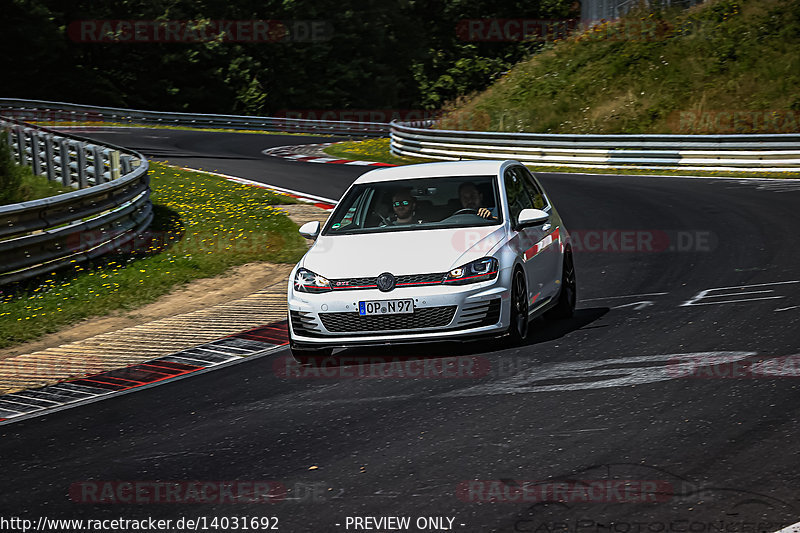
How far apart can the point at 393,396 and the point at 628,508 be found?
2810mm

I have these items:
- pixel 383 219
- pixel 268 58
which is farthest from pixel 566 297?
pixel 268 58

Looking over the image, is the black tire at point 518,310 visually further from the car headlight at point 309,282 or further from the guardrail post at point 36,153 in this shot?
the guardrail post at point 36,153

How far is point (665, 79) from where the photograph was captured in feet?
117

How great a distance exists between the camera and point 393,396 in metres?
7.52

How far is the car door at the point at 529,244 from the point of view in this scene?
9.23m

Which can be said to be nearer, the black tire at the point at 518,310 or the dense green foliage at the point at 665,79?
the black tire at the point at 518,310

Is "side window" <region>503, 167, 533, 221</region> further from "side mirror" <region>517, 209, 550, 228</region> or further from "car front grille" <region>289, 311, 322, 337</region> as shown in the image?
"car front grille" <region>289, 311, 322, 337</region>

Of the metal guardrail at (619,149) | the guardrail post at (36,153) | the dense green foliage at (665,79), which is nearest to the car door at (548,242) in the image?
the guardrail post at (36,153)

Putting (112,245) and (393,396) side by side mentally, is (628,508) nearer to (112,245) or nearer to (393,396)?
(393,396)

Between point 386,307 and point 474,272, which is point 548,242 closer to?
point 474,272

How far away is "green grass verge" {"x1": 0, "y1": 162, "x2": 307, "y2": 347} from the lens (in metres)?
12.0

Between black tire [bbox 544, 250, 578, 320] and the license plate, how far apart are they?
2246 millimetres

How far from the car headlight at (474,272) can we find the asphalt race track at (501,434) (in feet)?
2.10

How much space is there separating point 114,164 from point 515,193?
1164 cm
